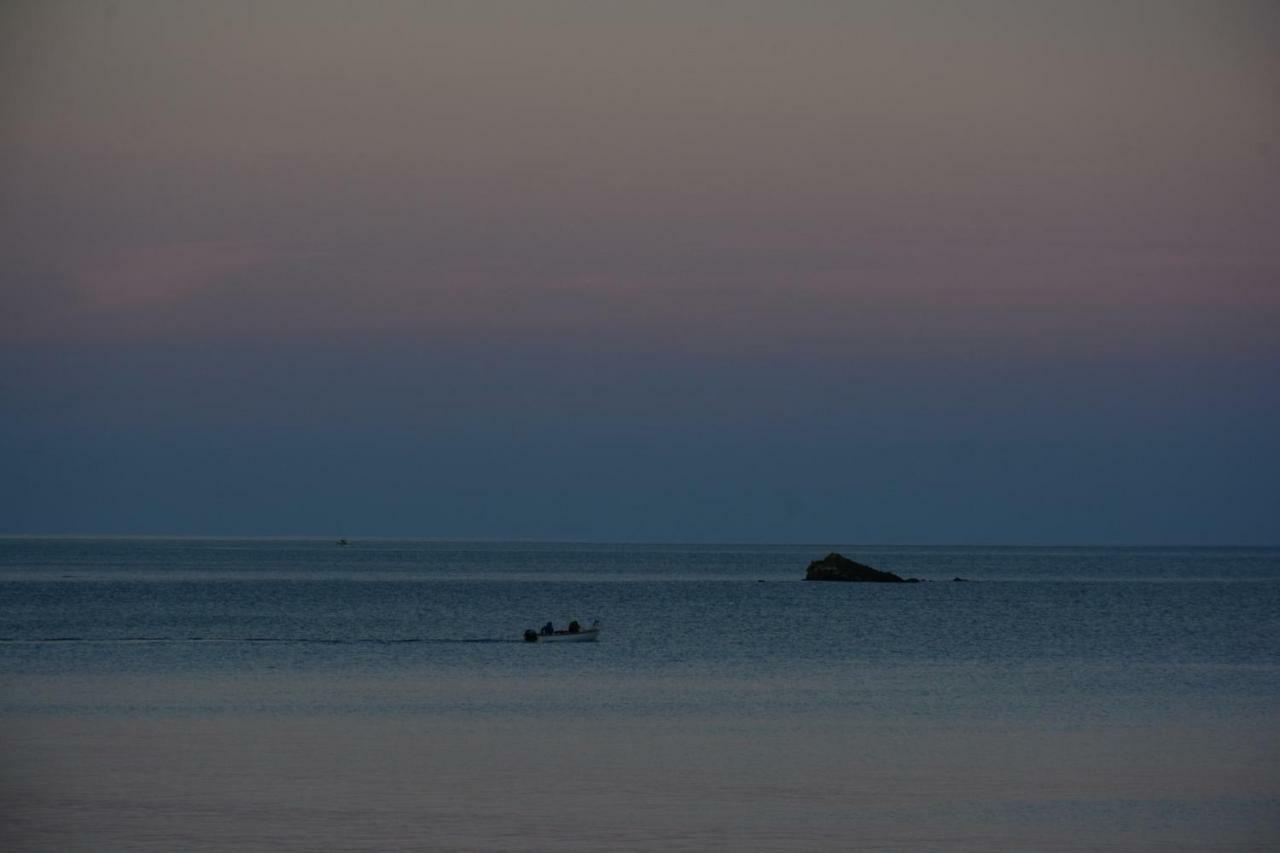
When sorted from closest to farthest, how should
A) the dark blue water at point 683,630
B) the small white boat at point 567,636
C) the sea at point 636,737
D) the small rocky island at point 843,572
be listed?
the sea at point 636,737 < the dark blue water at point 683,630 < the small white boat at point 567,636 < the small rocky island at point 843,572

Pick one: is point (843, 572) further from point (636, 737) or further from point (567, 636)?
point (636, 737)

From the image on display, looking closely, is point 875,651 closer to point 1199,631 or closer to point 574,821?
point 1199,631

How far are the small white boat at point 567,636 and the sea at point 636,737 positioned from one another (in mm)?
594

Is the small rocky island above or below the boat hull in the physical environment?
above

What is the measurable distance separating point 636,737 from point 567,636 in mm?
29272

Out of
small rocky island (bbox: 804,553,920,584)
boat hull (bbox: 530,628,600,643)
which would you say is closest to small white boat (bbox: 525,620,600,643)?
boat hull (bbox: 530,628,600,643)

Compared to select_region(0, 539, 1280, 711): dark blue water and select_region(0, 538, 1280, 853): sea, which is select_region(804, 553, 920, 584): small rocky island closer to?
select_region(0, 539, 1280, 711): dark blue water

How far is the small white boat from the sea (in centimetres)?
59

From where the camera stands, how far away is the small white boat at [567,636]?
64812 millimetres

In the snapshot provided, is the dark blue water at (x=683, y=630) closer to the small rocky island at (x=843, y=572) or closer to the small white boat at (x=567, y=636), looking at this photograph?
the small white boat at (x=567, y=636)

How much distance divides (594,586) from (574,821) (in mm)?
118360

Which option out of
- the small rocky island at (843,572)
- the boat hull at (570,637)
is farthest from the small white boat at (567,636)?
the small rocky island at (843,572)

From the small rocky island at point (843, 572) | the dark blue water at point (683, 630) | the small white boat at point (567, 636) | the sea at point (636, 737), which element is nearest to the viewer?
the sea at point (636, 737)

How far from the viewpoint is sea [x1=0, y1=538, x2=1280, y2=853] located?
2566cm
